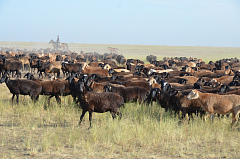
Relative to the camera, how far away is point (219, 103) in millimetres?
7254

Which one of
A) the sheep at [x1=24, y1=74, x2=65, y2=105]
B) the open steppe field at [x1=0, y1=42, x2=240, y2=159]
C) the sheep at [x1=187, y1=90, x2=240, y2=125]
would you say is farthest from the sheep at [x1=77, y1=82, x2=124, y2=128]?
the sheep at [x1=24, y1=74, x2=65, y2=105]

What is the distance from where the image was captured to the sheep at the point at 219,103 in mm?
7199

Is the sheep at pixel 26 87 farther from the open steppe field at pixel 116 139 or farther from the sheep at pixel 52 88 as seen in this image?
the open steppe field at pixel 116 139

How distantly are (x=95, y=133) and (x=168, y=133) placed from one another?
1.82 meters

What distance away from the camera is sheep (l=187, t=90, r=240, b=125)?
7199 millimetres

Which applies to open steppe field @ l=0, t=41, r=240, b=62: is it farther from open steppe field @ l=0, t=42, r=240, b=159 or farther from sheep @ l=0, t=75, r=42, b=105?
open steppe field @ l=0, t=42, r=240, b=159

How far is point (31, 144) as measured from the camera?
6.05 metres

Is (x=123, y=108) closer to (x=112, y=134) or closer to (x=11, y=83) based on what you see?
(x=112, y=134)


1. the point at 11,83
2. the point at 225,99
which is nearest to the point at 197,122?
the point at 225,99

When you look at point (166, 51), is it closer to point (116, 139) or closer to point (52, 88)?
point (52, 88)

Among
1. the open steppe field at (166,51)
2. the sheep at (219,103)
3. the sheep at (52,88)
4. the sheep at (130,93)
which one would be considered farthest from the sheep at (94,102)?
the open steppe field at (166,51)

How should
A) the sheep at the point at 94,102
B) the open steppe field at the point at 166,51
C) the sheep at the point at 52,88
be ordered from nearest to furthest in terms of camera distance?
the sheep at the point at 94,102 < the sheep at the point at 52,88 < the open steppe field at the point at 166,51

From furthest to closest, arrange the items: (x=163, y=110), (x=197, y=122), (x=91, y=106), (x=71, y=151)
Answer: (x=163, y=110) < (x=197, y=122) < (x=91, y=106) < (x=71, y=151)

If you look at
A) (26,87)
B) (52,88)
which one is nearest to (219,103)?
(52,88)
